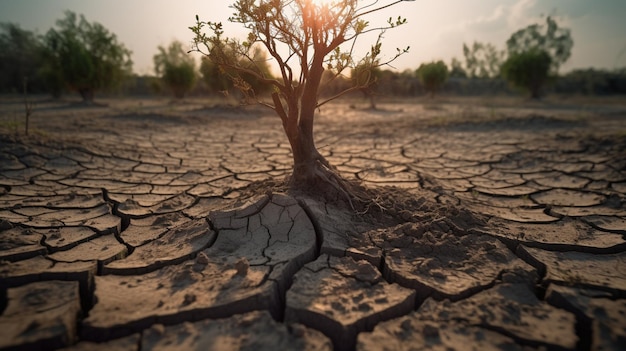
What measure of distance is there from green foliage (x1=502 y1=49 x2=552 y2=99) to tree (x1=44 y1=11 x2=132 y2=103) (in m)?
18.1

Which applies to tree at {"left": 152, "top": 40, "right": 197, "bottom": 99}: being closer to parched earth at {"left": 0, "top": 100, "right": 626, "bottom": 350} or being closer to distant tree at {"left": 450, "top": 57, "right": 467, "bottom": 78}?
parched earth at {"left": 0, "top": 100, "right": 626, "bottom": 350}

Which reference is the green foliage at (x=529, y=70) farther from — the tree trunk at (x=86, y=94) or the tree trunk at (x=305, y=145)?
the tree trunk at (x=86, y=94)

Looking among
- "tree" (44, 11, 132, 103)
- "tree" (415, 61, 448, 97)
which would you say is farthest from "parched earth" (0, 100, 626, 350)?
"tree" (415, 61, 448, 97)

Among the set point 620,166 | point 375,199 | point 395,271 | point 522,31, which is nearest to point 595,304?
point 395,271

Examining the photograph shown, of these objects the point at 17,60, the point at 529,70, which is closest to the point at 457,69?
the point at 529,70

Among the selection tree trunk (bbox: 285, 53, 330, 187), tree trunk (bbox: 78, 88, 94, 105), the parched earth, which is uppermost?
tree trunk (bbox: 78, 88, 94, 105)

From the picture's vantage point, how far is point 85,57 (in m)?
11.7

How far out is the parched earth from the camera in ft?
3.84

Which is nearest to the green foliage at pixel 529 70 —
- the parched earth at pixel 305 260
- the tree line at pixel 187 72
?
the tree line at pixel 187 72

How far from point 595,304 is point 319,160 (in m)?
1.62

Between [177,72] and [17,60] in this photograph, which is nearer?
[177,72]

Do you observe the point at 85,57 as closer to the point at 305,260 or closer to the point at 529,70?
the point at 305,260

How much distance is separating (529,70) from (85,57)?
64.3 feet

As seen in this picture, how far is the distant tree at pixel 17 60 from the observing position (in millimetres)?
21188
